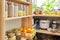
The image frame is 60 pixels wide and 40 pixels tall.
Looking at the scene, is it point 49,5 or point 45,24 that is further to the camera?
point 49,5

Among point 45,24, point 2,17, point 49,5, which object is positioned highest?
point 49,5

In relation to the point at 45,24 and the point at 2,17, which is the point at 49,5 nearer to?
the point at 45,24

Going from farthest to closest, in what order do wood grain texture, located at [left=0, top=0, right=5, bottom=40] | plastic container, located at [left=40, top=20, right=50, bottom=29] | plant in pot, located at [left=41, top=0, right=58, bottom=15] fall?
A: 1. plant in pot, located at [left=41, top=0, right=58, bottom=15]
2. plastic container, located at [left=40, top=20, right=50, bottom=29]
3. wood grain texture, located at [left=0, top=0, right=5, bottom=40]

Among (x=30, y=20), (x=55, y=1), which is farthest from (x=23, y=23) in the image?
(x=55, y=1)

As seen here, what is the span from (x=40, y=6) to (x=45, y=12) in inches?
9.9

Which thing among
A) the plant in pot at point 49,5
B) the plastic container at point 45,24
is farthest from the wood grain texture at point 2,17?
the plant in pot at point 49,5

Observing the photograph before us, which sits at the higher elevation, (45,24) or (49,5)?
(49,5)

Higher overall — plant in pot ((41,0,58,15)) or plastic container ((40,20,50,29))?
plant in pot ((41,0,58,15))

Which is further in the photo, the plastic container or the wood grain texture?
the plastic container

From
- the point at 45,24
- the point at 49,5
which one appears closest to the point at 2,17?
the point at 45,24

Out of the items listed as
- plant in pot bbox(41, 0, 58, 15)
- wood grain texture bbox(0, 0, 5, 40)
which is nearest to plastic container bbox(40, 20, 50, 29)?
plant in pot bbox(41, 0, 58, 15)

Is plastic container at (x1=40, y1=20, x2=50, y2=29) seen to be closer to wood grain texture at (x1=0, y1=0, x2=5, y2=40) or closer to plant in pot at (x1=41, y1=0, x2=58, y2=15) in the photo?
plant in pot at (x1=41, y1=0, x2=58, y2=15)

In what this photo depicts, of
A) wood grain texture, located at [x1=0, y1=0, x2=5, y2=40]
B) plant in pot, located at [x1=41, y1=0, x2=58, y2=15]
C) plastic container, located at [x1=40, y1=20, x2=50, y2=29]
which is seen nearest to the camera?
wood grain texture, located at [x1=0, y1=0, x2=5, y2=40]

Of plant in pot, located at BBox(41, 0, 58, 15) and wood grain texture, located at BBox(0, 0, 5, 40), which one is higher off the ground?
plant in pot, located at BBox(41, 0, 58, 15)
